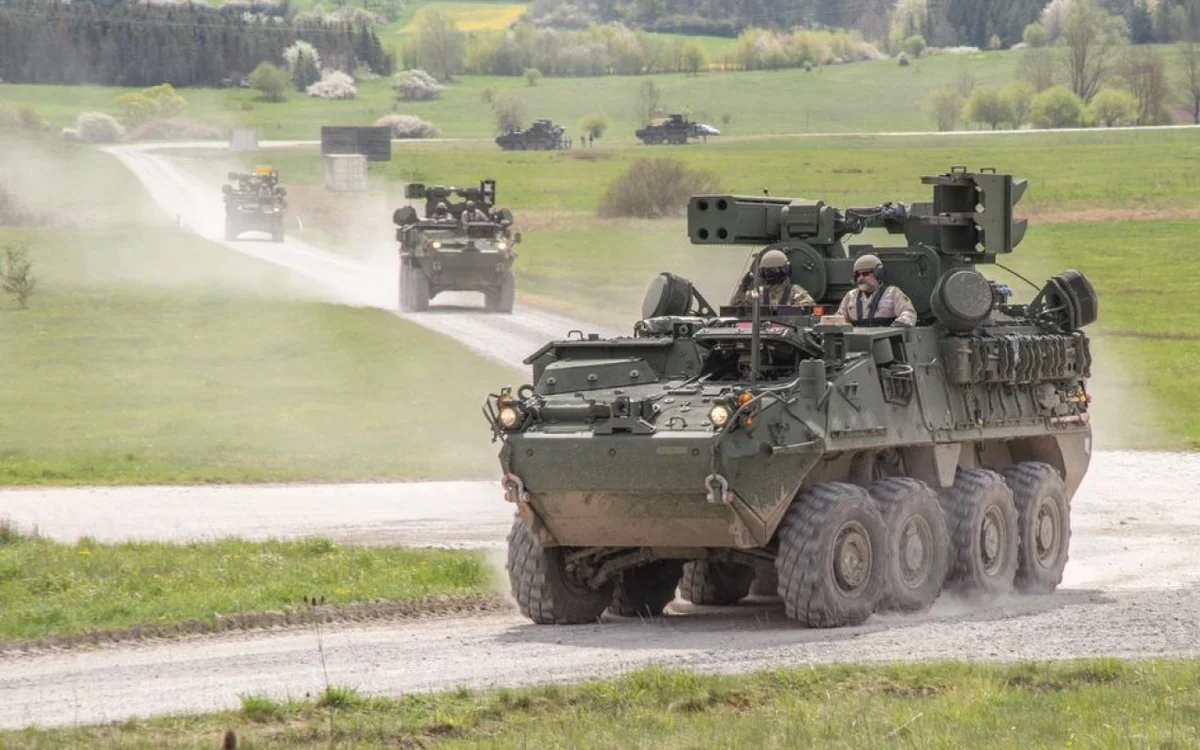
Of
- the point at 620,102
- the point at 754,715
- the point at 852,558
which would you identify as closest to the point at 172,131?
the point at 620,102

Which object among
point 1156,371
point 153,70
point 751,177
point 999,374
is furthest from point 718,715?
point 153,70

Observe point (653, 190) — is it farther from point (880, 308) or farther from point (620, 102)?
point (620, 102)

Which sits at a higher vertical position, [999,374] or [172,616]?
[999,374]

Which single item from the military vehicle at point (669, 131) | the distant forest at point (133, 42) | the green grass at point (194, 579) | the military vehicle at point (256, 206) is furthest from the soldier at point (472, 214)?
the distant forest at point (133, 42)

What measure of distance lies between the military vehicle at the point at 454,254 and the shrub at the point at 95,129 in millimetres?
98620

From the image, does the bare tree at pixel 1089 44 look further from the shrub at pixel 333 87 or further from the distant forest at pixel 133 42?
the distant forest at pixel 133 42

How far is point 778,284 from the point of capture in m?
21.0

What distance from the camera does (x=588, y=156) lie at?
127 meters

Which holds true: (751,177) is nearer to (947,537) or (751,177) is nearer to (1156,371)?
(1156,371)

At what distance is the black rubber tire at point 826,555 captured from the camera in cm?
1788

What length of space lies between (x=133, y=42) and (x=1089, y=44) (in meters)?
71.7

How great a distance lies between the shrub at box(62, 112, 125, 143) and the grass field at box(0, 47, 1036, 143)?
2406mm

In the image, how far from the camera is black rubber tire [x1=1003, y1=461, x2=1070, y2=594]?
21.3 metres

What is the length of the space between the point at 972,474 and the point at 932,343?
55.0 inches
